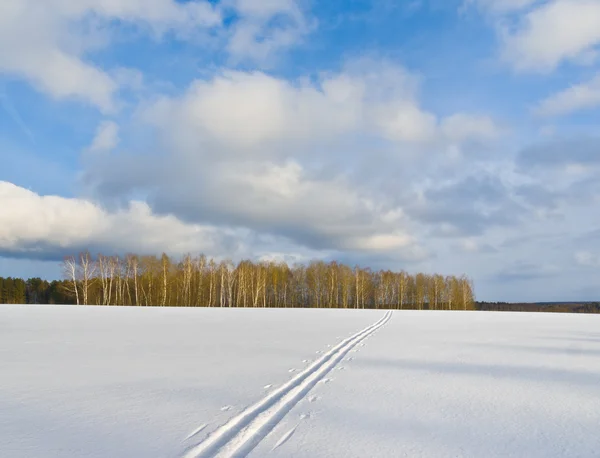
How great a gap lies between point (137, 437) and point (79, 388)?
2781 mm

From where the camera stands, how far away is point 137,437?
173 inches

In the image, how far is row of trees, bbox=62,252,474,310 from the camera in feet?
194

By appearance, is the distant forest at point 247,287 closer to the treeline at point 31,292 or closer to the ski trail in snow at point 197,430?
the treeline at point 31,292

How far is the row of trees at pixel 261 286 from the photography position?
59000 mm

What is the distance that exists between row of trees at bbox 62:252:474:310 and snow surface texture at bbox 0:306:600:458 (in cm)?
4762

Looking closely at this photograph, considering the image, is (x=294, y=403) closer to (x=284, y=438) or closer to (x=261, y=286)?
(x=284, y=438)

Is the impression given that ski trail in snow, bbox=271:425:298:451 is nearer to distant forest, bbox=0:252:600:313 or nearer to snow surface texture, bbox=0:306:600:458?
snow surface texture, bbox=0:306:600:458

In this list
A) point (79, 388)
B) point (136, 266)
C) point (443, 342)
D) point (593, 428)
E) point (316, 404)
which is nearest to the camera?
point (593, 428)

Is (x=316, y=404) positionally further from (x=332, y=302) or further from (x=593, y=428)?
(x=332, y=302)

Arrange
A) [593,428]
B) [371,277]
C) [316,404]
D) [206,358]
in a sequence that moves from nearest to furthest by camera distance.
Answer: [593,428], [316,404], [206,358], [371,277]

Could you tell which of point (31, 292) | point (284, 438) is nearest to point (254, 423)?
point (284, 438)

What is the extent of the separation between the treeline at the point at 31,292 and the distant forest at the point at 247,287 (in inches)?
6.1

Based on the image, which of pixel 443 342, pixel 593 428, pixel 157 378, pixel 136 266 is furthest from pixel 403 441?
pixel 136 266

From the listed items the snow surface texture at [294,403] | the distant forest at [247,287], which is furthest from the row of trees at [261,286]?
the snow surface texture at [294,403]
